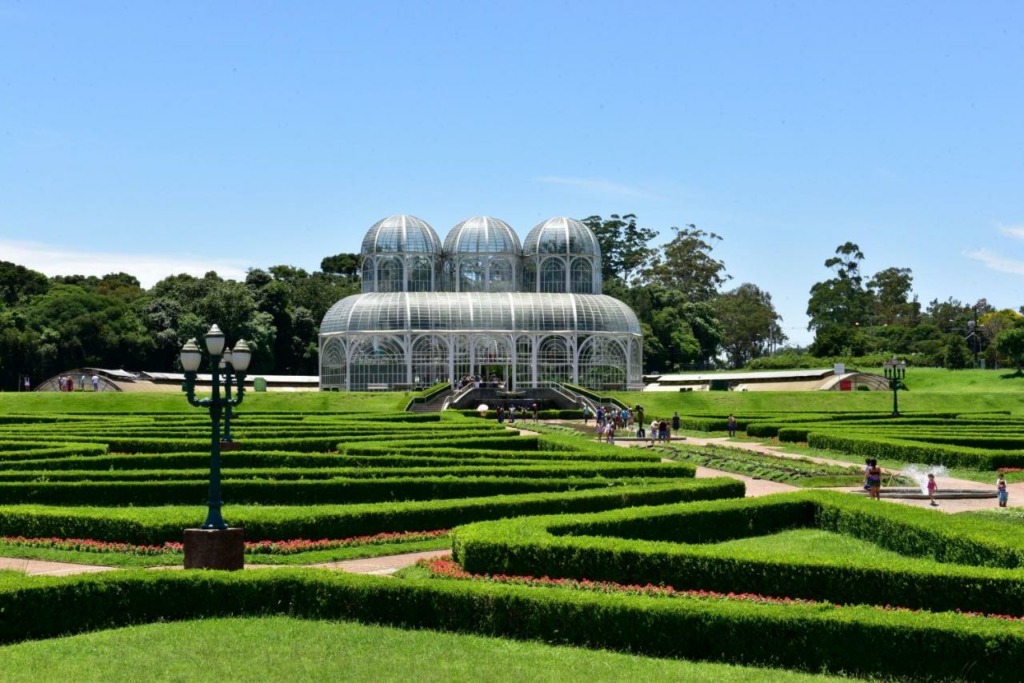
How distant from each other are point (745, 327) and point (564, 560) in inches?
4763

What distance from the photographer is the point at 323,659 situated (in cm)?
1210

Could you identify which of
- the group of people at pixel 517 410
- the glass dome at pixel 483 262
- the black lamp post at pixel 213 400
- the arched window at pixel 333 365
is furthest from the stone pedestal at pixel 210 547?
the glass dome at pixel 483 262

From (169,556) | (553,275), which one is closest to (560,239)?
(553,275)

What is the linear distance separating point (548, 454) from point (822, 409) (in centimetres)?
3158

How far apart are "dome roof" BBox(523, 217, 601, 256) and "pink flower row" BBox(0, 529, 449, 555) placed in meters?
56.4

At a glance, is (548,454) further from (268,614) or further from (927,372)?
(927,372)

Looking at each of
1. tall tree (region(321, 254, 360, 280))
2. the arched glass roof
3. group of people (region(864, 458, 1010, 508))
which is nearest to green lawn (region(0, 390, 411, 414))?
the arched glass roof

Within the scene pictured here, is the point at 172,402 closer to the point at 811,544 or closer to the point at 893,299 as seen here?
the point at 811,544

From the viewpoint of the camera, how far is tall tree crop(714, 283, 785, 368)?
134 metres

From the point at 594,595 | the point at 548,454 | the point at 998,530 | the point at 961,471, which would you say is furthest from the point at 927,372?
the point at 594,595

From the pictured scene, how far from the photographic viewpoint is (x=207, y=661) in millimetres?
11953

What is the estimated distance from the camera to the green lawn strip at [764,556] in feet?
44.9

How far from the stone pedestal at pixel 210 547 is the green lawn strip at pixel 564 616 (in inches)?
65.9

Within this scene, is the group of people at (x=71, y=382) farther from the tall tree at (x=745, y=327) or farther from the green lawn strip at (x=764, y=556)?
the tall tree at (x=745, y=327)
